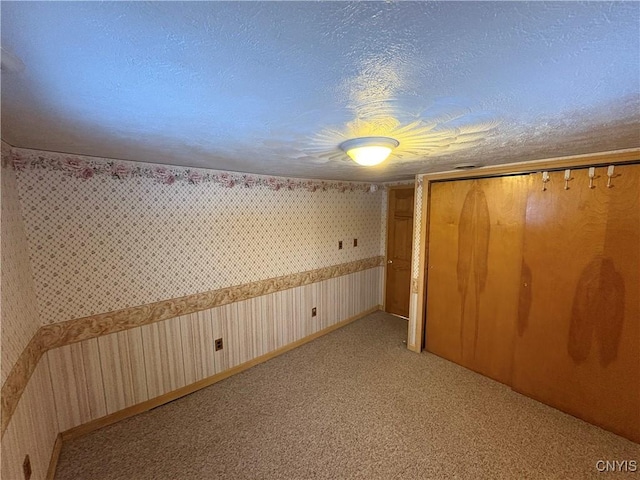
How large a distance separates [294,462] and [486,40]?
2370 millimetres

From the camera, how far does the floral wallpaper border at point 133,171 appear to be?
181cm

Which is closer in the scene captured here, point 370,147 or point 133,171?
point 370,147

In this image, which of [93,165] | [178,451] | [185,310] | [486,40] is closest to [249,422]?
[178,451]

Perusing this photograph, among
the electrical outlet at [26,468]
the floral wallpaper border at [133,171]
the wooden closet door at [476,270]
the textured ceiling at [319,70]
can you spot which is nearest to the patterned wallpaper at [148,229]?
the floral wallpaper border at [133,171]

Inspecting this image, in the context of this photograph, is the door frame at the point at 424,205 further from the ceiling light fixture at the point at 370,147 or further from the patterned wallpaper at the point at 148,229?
the ceiling light fixture at the point at 370,147

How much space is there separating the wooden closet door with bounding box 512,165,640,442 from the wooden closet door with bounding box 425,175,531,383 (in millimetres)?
121

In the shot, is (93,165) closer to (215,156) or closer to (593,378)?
(215,156)

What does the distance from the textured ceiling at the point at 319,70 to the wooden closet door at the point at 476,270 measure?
3.84 ft

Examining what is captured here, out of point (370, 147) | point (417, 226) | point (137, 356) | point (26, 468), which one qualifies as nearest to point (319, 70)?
point (370, 147)

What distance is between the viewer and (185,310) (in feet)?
8.34

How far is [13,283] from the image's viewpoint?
4.98 ft

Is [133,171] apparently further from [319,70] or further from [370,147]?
[319,70]

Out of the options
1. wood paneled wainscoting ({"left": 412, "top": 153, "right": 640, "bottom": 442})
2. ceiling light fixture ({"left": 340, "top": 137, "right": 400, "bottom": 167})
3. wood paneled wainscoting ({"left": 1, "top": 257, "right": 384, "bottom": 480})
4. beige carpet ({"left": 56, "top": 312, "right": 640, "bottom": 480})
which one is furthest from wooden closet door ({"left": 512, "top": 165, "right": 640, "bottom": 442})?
wood paneled wainscoting ({"left": 1, "top": 257, "right": 384, "bottom": 480})

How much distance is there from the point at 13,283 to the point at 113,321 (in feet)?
2.53
